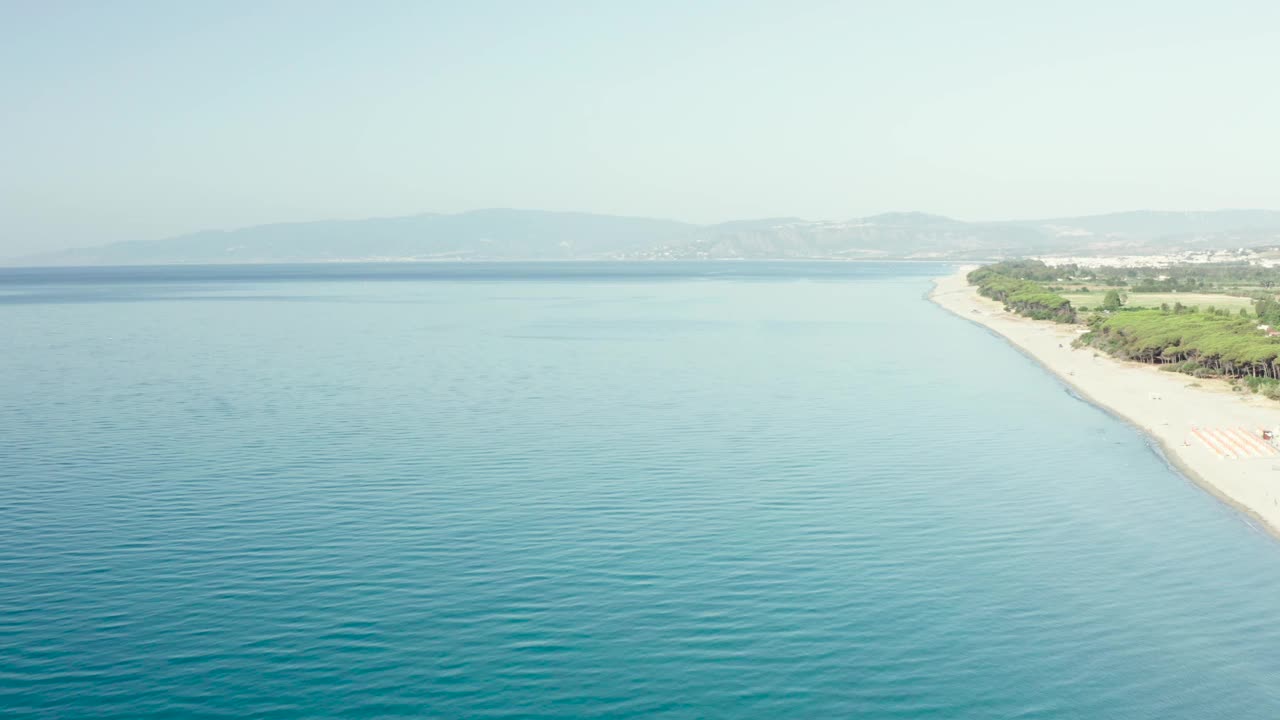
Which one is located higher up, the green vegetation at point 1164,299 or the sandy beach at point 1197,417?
the green vegetation at point 1164,299

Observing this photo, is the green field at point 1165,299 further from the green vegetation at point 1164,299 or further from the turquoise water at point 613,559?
the turquoise water at point 613,559

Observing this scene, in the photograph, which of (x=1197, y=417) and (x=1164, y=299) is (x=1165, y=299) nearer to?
(x=1164, y=299)

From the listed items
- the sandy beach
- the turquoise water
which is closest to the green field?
the sandy beach

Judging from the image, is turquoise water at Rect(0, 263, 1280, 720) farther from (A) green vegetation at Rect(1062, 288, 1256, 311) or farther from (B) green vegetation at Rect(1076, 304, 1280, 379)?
(A) green vegetation at Rect(1062, 288, 1256, 311)

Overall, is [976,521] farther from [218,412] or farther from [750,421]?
[218,412]

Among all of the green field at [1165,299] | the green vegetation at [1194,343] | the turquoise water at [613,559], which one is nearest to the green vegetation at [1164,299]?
the green field at [1165,299]

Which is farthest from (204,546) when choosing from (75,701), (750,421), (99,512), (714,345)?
(714,345)
